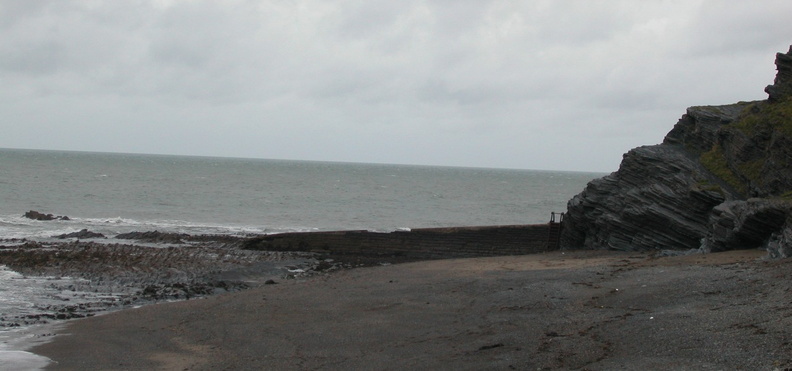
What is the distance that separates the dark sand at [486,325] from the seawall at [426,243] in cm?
945

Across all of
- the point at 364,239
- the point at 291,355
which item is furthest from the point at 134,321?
the point at 364,239

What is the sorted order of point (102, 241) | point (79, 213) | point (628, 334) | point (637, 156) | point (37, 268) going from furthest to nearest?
point (79, 213) < point (102, 241) < point (637, 156) < point (37, 268) < point (628, 334)

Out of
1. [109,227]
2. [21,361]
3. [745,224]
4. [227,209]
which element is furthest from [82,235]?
[745,224]

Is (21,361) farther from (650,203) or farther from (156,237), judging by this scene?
(156,237)

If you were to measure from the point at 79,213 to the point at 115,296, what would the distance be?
1391 inches

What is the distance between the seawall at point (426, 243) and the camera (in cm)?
2992

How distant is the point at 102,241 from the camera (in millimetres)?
34062

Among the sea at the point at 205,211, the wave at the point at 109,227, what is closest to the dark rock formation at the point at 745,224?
the sea at the point at 205,211

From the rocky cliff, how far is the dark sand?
1.93 metres

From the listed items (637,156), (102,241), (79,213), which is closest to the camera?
(637,156)

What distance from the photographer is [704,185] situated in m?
24.6

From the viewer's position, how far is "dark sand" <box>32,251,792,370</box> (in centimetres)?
1079

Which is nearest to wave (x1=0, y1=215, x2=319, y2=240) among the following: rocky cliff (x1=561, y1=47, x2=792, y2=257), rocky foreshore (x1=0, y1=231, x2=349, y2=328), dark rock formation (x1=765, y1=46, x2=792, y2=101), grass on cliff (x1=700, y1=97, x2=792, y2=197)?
rocky foreshore (x1=0, y1=231, x2=349, y2=328)

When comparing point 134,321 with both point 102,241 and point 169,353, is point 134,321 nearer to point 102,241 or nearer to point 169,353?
point 169,353
